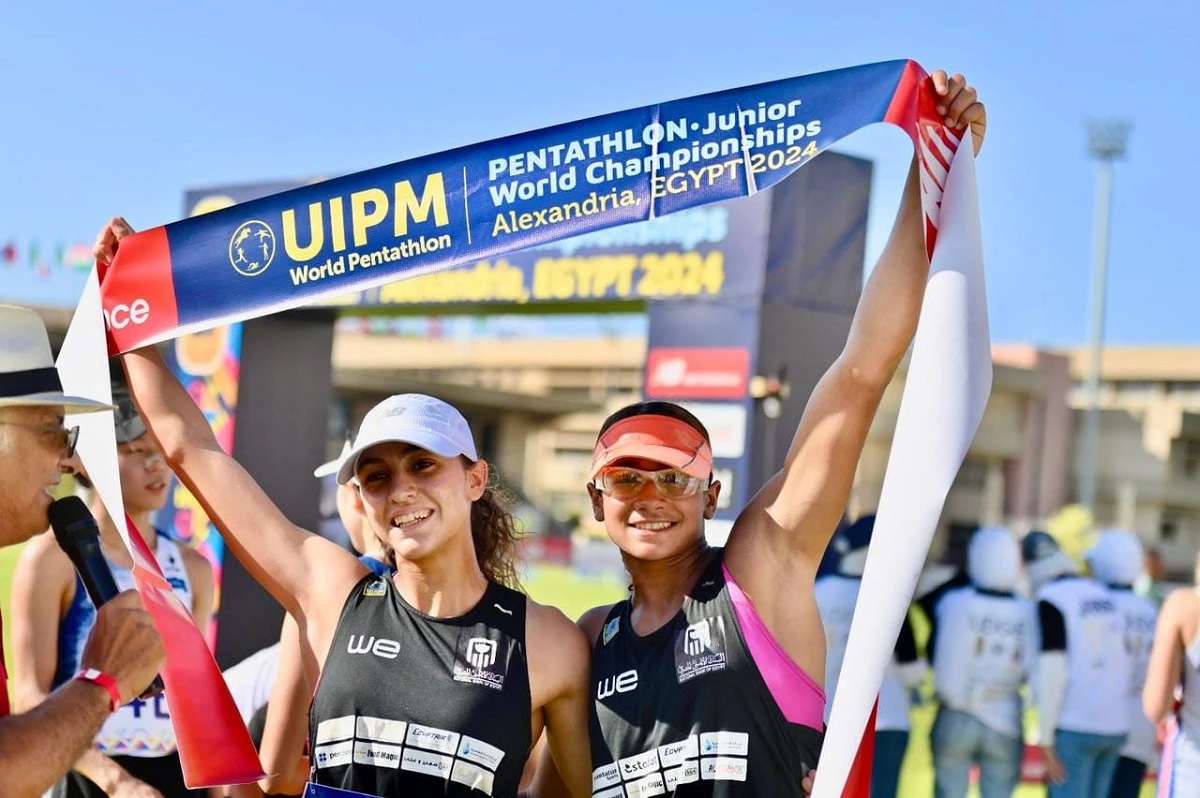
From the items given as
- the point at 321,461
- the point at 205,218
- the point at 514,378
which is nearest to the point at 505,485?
the point at 205,218

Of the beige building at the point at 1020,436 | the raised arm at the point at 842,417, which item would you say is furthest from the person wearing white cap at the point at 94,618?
the beige building at the point at 1020,436

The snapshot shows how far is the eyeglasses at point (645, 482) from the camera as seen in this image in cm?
259

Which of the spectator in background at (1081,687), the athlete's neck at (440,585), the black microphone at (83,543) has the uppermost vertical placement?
the black microphone at (83,543)

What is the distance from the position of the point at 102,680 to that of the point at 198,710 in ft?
2.51

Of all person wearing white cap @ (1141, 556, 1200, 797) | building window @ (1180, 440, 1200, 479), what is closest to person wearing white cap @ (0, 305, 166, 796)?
person wearing white cap @ (1141, 556, 1200, 797)

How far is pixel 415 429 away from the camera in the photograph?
2611mm

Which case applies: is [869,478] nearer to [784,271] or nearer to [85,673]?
[784,271]

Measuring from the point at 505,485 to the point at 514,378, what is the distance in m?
53.5

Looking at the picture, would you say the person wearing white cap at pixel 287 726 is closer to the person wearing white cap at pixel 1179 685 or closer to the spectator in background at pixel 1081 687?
the person wearing white cap at pixel 1179 685

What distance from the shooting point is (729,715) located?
7.86 feet

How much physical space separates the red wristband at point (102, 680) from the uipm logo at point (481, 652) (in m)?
0.67

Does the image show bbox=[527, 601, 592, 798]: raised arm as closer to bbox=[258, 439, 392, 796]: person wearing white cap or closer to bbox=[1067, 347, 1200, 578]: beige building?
bbox=[258, 439, 392, 796]: person wearing white cap

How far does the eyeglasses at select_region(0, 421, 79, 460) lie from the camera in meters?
2.27

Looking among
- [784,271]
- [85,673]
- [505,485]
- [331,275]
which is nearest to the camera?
[85,673]
